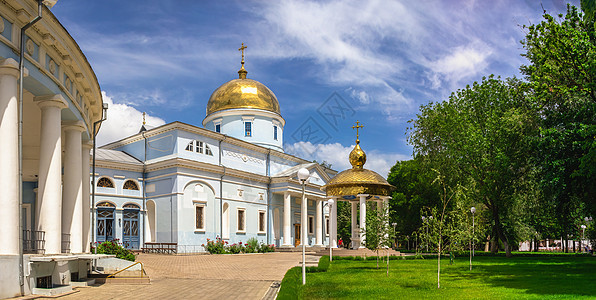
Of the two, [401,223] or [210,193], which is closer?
[210,193]

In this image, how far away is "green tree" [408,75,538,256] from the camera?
3244 centimetres

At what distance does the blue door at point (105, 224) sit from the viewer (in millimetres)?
34625

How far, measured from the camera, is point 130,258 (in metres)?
21.6

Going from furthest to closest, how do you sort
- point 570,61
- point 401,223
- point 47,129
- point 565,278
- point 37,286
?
point 401,223, point 570,61, point 565,278, point 47,129, point 37,286

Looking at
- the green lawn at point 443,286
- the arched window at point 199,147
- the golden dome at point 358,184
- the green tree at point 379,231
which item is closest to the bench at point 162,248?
the arched window at point 199,147

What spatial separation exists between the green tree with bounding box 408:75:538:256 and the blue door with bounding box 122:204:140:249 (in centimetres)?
2271

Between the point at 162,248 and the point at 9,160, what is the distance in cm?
2724

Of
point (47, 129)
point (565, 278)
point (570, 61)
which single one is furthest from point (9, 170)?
point (570, 61)

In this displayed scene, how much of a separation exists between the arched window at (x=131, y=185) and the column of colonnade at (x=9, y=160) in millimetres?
28005

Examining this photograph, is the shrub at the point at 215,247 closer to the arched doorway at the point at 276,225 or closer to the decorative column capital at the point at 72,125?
the arched doorway at the point at 276,225

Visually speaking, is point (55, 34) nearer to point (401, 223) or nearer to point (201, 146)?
point (201, 146)

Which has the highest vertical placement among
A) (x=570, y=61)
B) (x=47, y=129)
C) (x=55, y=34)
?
(x=570, y=61)

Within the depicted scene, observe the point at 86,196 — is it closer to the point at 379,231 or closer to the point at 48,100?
the point at 48,100

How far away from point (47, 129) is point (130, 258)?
423 inches
